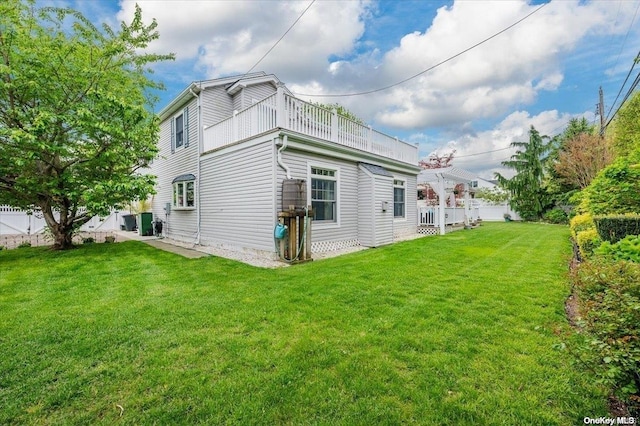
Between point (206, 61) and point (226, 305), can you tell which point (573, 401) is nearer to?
point (226, 305)

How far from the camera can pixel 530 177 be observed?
22.7m

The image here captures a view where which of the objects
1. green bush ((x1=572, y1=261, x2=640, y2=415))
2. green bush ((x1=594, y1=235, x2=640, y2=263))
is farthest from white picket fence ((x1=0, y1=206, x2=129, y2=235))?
green bush ((x1=594, y1=235, x2=640, y2=263))

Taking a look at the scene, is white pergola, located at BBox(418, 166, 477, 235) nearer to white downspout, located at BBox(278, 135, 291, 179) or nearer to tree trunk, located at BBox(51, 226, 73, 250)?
white downspout, located at BBox(278, 135, 291, 179)

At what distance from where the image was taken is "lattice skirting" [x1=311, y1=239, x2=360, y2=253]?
8471mm

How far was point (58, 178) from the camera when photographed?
8148mm

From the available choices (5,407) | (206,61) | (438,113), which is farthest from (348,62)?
(5,407)

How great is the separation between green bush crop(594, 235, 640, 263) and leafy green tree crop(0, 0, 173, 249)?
996cm

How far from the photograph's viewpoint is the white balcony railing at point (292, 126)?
7.55 m

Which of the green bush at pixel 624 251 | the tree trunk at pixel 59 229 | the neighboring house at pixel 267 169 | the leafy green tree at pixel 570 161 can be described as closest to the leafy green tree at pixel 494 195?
the leafy green tree at pixel 570 161

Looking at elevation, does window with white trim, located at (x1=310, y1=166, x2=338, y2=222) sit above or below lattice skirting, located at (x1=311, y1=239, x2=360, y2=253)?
above

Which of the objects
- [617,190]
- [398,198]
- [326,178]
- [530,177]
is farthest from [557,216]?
[326,178]

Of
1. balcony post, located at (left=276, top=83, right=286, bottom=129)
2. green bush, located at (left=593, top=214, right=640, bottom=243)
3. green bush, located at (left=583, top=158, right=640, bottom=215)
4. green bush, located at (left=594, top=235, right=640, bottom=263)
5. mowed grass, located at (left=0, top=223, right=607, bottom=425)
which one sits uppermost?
balcony post, located at (left=276, top=83, right=286, bottom=129)

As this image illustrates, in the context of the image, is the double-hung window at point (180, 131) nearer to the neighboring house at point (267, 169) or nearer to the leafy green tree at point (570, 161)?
the neighboring house at point (267, 169)

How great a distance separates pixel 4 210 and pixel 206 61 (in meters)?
11.7
